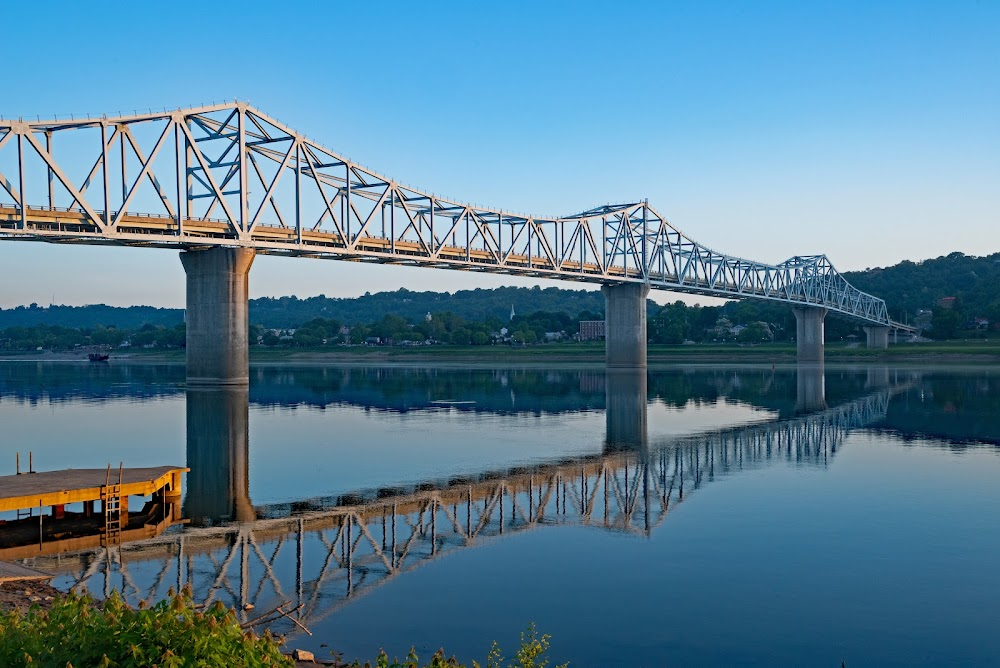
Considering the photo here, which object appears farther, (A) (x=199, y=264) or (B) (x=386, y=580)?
(A) (x=199, y=264)

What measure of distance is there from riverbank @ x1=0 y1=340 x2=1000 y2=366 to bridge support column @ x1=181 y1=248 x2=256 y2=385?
76.7 meters

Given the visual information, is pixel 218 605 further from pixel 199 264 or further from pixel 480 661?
pixel 199 264

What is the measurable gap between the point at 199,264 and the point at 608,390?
3365cm

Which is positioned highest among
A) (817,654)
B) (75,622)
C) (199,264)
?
(199,264)

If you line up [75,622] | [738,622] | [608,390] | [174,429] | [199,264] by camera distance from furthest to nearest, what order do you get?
[608,390] < [199,264] < [174,429] < [738,622] < [75,622]

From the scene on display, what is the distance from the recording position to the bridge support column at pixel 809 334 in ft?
475

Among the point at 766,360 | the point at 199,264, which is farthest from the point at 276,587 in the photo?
the point at 766,360

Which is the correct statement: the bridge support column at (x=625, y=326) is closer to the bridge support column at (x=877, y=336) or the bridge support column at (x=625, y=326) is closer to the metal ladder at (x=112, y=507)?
the bridge support column at (x=877, y=336)

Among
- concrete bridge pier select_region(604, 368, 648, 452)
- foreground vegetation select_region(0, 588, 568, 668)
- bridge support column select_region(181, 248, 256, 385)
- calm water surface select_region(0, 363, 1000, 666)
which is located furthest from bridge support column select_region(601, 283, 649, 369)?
foreground vegetation select_region(0, 588, 568, 668)

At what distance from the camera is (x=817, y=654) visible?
12.3 meters

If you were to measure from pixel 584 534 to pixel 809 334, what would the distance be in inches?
5520

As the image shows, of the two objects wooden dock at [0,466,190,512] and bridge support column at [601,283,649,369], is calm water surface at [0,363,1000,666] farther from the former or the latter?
bridge support column at [601,283,649,369]

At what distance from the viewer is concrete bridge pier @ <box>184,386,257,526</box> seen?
22891 millimetres

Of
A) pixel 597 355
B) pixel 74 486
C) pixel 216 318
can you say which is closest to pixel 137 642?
pixel 74 486
